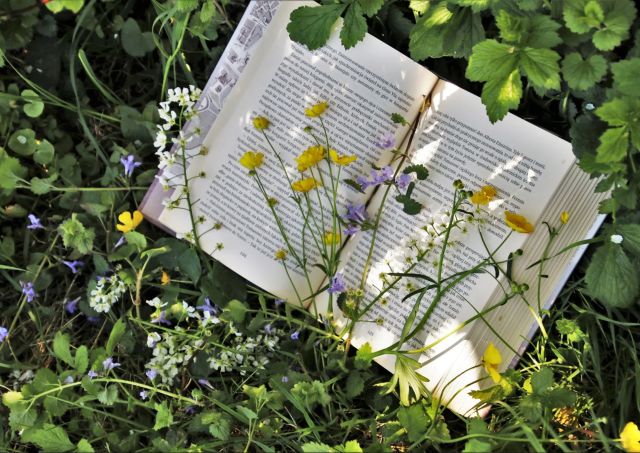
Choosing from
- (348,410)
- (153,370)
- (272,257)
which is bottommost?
(153,370)

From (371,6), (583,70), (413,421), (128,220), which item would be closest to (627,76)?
(583,70)

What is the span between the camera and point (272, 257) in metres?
1.45

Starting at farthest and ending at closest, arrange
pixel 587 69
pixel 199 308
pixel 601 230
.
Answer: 1. pixel 199 308
2. pixel 601 230
3. pixel 587 69

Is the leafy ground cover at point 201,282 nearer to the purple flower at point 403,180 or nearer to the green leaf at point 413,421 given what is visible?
the green leaf at point 413,421

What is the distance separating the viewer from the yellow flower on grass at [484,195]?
132cm

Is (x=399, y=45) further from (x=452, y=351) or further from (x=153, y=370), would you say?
(x=153, y=370)

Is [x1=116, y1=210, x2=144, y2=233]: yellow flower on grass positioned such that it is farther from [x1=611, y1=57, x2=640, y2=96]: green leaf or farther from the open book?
[x1=611, y1=57, x2=640, y2=96]: green leaf

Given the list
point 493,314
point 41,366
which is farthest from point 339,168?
point 41,366

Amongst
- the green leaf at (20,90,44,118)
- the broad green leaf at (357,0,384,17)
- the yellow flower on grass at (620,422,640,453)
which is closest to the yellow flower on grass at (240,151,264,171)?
the broad green leaf at (357,0,384,17)

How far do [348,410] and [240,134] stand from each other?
62 centimetres

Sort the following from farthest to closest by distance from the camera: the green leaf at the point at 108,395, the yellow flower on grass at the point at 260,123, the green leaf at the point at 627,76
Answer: the yellow flower on grass at the point at 260,123 → the green leaf at the point at 108,395 → the green leaf at the point at 627,76

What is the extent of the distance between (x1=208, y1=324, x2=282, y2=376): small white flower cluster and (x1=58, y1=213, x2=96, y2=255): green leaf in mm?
349

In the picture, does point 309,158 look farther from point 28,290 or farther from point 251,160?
point 28,290

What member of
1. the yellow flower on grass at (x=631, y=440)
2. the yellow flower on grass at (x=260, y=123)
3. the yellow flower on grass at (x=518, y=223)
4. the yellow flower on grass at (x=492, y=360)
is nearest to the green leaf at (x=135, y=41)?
the yellow flower on grass at (x=260, y=123)
